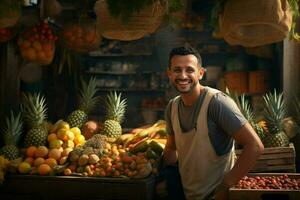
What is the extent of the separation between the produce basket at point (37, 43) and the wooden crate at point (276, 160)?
2.29 m

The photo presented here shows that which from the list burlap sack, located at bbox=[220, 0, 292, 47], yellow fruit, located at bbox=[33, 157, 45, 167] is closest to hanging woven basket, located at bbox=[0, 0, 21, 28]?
yellow fruit, located at bbox=[33, 157, 45, 167]

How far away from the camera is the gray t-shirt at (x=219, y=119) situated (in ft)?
8.16

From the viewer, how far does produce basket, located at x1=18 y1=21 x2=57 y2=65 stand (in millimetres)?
4270

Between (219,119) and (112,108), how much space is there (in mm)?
2503

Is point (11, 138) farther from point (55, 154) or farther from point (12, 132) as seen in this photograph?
point (55, 154)

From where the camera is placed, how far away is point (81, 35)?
4.55 m

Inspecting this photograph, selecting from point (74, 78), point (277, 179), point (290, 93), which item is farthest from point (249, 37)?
point (74, 78)

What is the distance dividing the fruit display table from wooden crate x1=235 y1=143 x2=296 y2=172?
1.04 m

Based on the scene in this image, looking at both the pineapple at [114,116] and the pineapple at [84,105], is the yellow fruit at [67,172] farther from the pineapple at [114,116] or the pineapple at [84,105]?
the pineapple at [84,105]

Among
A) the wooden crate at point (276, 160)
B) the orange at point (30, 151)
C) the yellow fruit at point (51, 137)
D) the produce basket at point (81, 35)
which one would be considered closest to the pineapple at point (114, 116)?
the yellow fruit at point (51, 137)

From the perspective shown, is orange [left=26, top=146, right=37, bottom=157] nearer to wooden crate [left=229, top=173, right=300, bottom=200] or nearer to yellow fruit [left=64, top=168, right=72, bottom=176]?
yellow fruit [left=64, top=168, right=72, bottom=176]

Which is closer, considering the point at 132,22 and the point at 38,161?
the point at 132,22

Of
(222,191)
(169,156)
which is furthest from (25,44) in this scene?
(222,191)

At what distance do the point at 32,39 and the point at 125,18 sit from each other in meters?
1.88
